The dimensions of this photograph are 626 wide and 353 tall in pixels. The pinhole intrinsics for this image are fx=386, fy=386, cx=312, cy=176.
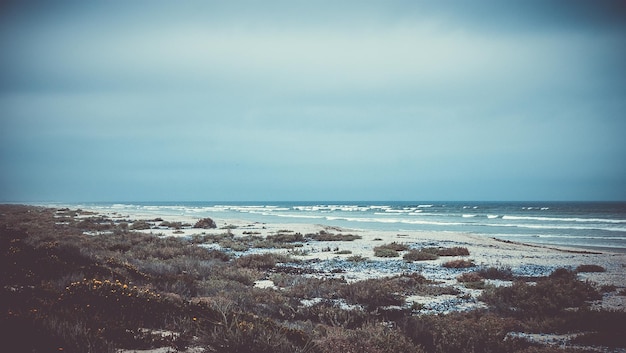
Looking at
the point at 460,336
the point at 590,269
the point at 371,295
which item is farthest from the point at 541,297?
the point at 590,269

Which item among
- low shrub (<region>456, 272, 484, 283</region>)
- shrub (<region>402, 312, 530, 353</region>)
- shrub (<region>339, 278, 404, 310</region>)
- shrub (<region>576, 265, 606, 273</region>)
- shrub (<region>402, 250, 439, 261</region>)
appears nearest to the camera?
shrub (<region>402, 312, 530, 353</region>)

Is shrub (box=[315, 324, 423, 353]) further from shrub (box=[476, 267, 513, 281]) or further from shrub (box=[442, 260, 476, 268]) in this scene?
shrub (box=[442, 260, 476, 268])

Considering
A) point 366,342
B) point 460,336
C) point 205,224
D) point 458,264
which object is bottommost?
point 205,224

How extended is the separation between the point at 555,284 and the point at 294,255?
39.7 feet

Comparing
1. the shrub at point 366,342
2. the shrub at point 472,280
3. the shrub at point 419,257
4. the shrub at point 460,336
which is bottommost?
the shrub at point 419,257

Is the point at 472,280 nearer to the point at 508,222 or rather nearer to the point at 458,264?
the point at 458,264

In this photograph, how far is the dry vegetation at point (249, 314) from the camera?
16.8ft

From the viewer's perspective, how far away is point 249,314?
6789 millimetres

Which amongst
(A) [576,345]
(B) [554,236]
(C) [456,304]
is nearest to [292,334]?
(A) [576,345]

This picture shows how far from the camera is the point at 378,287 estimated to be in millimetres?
10297

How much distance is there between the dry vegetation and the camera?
202 inches

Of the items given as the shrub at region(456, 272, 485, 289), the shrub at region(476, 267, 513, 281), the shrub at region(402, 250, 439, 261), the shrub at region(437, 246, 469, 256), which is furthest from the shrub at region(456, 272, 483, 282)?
the shrub at region(437, 246, 469, 256)

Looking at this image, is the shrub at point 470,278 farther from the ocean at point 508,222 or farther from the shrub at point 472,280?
the ocean at point 508,222

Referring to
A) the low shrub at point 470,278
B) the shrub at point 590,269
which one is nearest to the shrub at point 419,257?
the low shrub at point 470,278
